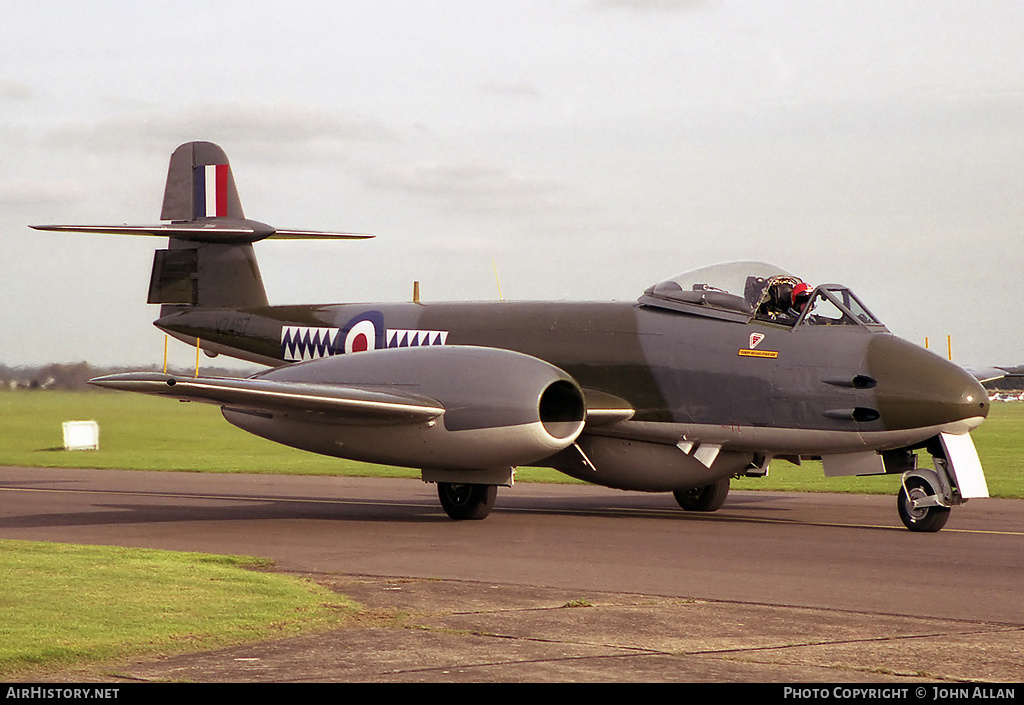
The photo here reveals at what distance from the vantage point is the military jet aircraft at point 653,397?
46.8 ft

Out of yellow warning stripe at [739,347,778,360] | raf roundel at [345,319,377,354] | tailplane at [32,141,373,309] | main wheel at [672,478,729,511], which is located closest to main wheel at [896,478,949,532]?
yellow warning stripe at [739,347,778,360]

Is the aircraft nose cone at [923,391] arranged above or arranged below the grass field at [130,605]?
above

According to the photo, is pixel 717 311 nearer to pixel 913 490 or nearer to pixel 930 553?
pixel 913 490

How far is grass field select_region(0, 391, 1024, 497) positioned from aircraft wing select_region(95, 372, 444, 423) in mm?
9451

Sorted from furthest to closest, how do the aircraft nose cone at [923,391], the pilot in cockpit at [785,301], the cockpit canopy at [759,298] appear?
the pilot in cockpit at [785,301] < the cockpit canopy at [759,298] < the aircraft nose cone at [923,391]

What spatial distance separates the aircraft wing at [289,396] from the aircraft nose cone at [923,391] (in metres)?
5.20

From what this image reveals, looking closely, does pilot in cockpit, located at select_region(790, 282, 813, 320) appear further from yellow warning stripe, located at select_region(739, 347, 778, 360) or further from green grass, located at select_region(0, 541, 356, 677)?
green grass, located at select_region(0, 541, 356, 677)

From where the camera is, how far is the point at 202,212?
72.0ft

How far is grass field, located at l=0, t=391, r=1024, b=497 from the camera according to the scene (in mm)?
24578

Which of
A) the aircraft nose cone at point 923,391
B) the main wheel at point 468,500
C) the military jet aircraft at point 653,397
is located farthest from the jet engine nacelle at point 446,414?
the aircraft nose cone at point 923,391

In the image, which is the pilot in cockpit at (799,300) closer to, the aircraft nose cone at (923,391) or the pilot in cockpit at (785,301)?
the pilot in cockpit at (785,301)

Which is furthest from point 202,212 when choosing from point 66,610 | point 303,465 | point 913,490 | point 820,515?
point 66,610

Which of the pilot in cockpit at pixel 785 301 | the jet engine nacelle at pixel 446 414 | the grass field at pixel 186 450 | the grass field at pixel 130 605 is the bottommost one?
the grass field at pixel 186 450

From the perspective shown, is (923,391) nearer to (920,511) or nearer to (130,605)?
(920,511)
